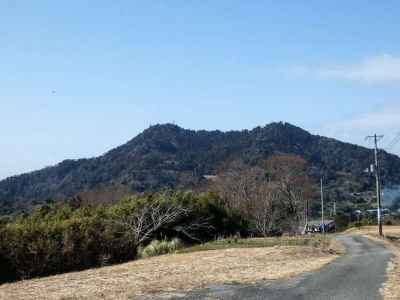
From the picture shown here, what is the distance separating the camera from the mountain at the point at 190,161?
129125 millimetres

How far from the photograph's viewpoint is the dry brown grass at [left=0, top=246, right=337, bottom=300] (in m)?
15.5

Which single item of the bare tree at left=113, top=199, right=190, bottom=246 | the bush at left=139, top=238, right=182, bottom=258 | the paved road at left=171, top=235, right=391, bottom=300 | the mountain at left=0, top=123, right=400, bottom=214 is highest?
the mountain at left=0, top=123, right=400, bottom=214

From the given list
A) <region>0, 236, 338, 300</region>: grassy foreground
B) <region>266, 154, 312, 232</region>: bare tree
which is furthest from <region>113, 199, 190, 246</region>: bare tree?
<region>266, 154, 312, 232</region>: bare tree

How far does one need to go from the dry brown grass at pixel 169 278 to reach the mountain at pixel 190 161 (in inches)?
3508

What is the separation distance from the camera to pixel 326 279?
17750 millimetres

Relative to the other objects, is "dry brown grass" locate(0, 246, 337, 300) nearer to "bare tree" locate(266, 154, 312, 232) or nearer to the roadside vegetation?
the roadside vegetation

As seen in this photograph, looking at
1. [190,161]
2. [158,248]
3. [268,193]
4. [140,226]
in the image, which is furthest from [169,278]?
[190,161]

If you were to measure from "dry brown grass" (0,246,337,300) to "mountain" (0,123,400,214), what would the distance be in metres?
89.1

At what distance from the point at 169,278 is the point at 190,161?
13162cm

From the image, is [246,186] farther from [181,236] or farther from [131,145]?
[131,145]

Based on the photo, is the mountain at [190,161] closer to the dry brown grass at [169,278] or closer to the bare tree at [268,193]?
the bare tree at [268,193]

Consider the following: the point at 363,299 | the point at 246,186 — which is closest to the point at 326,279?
the point at 363,299

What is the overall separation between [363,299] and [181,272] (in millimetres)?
7809

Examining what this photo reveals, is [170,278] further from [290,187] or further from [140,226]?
[290,187]
